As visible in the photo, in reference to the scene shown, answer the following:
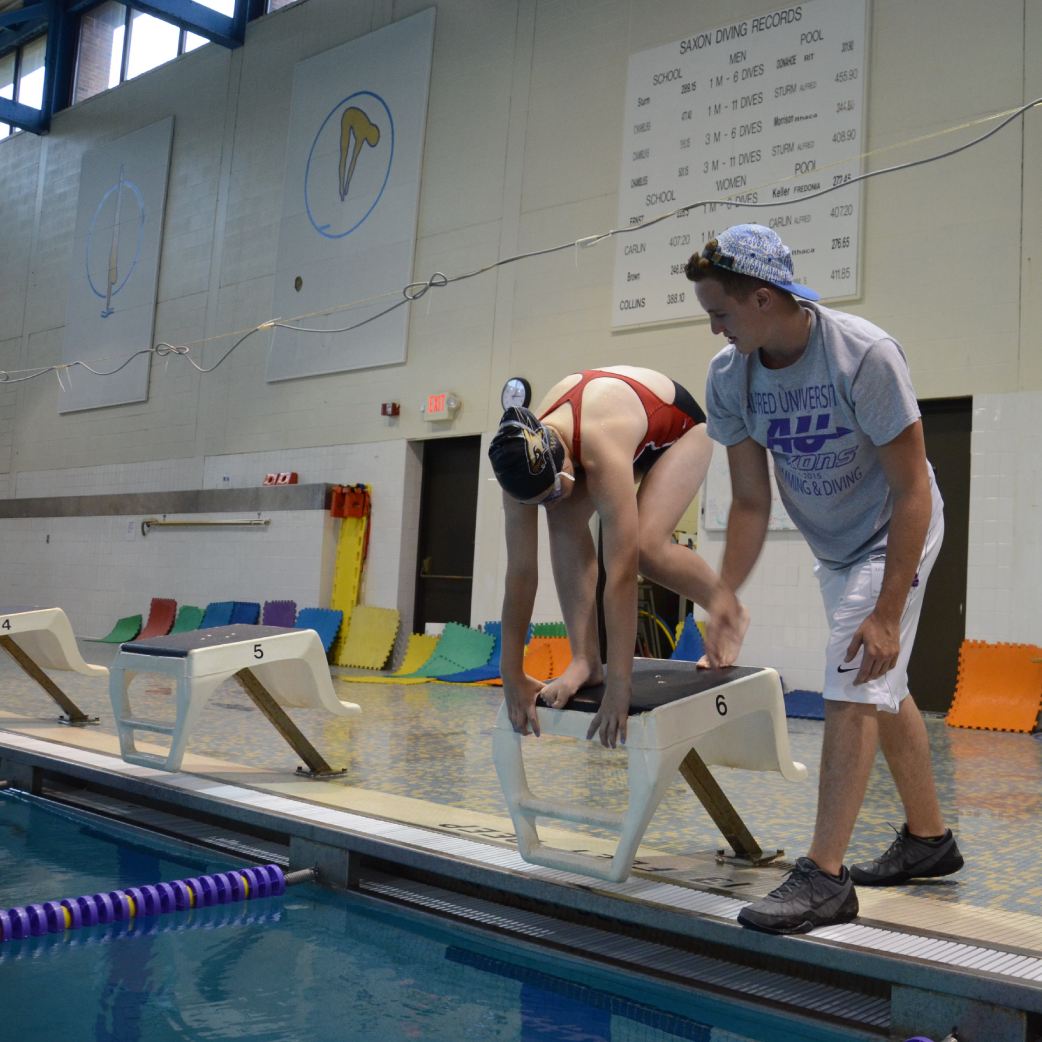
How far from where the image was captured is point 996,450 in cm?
689

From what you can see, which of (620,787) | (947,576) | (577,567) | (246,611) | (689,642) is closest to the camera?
(577,567)

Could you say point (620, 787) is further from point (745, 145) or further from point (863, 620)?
point (745, 145)

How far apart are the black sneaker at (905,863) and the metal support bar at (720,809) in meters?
0.31

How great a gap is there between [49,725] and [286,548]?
594 centimetres

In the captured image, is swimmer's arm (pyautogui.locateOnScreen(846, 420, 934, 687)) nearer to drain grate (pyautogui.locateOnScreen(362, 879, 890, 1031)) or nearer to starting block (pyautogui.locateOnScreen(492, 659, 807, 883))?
starting block (pyautogui.locateOnScreen(492, 659, 807, 883))

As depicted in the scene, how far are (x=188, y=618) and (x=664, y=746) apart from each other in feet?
33.2

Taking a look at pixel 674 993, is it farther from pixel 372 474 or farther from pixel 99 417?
pixel 99 417

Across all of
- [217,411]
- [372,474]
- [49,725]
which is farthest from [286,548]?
[49,725]

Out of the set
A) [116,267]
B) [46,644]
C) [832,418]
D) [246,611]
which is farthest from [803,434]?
[116,267]

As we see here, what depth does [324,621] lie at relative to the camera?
405 inches

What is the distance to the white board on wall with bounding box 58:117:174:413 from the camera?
1316 cm

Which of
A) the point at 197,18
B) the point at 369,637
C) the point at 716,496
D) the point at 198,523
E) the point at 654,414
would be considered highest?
the point at 197,18

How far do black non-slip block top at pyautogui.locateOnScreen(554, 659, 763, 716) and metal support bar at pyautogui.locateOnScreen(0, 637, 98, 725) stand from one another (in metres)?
3.47

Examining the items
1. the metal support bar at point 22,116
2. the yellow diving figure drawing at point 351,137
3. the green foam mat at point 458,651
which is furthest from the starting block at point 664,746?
the metal support bar at point 22,116
